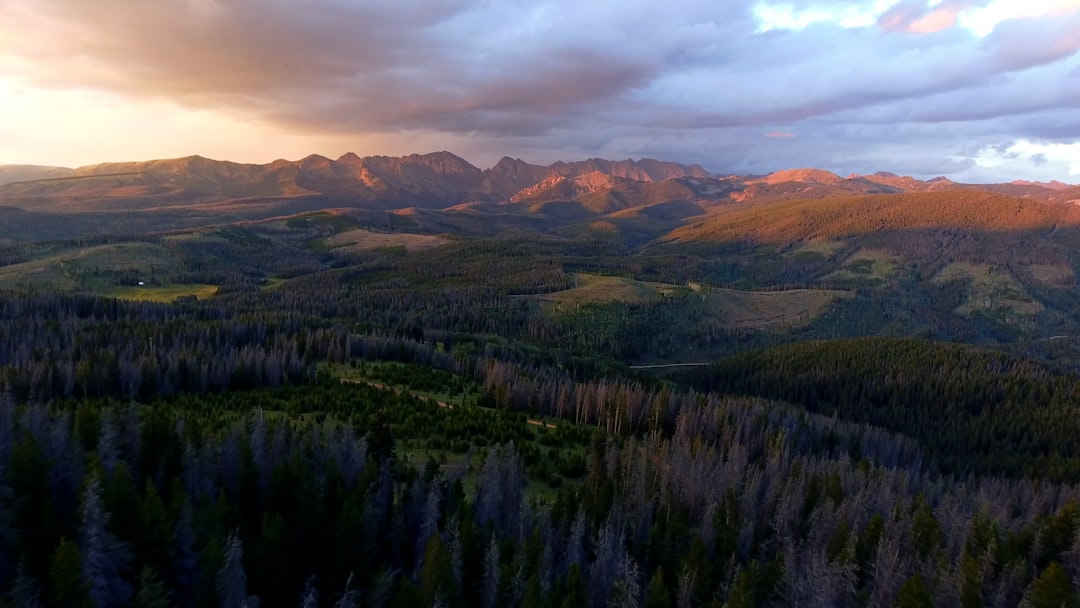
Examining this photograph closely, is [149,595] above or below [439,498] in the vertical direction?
above

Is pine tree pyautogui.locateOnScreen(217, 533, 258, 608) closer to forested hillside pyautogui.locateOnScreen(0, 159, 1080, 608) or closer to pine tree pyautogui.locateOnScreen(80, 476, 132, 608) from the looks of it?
forested hillside pyautogui.locateOnScreen(0, 159, 1080, 608)

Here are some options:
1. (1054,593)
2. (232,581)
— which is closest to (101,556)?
(232,581)

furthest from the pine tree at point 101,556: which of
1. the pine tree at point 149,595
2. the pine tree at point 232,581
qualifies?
the pine tree at point 232,581

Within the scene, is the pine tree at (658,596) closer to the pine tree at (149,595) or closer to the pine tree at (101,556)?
the pine tree at (149,595)

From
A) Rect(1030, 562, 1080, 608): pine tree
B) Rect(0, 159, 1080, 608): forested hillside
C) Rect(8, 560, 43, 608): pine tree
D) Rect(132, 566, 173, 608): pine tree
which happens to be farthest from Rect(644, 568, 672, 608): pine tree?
Rect(8, 560, 43, 608): pine tree

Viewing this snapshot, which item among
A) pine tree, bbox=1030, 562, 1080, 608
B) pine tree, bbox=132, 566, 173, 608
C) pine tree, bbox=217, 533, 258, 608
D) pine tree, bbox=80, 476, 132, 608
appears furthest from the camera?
pine tree, bbox=1030, 562, 1080, 608

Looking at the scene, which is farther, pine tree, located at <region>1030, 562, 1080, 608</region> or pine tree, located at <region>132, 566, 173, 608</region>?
pine tree, located at <region>1030, 562, 1080, 608</region>

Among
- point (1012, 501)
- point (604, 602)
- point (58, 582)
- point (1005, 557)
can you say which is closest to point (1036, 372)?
point (1012, 501)

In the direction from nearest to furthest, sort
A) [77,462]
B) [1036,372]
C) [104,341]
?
[77,462] < [104,341] < [1036,372]

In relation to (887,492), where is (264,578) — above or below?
above

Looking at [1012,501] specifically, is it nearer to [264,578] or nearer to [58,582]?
[264,578]

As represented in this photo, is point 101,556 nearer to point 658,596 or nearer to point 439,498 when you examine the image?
point 439,498
